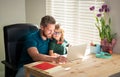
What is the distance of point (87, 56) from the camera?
98.2 inches

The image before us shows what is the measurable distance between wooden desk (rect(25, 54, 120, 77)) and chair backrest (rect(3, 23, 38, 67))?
24.6 inches

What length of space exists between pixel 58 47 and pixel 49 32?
0.78 ft

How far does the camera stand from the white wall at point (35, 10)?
3575mm

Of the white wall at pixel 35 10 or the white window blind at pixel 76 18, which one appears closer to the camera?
the white window blind at pixel 76 18

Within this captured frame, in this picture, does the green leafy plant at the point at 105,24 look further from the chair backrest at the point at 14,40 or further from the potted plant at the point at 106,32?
the chair backrest at the point at 14,40

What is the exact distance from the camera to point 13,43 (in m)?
2.71

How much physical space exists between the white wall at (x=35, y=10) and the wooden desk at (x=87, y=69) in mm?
1483

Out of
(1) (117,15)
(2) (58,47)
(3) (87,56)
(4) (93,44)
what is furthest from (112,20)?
(2) (58,47)

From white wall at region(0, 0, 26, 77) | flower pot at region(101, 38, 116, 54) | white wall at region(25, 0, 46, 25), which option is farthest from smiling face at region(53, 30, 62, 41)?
white wall at region(0, 0, 26, 77)

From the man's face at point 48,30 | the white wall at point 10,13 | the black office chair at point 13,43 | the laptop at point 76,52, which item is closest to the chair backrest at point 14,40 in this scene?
the black office chair at point 13,43

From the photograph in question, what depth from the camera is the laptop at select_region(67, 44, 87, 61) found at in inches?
85.7

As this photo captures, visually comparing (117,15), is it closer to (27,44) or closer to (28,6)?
(27,44)

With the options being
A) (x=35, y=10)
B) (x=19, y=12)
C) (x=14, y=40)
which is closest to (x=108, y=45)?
(x=14, y=40)

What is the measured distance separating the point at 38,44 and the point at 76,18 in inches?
31.6
